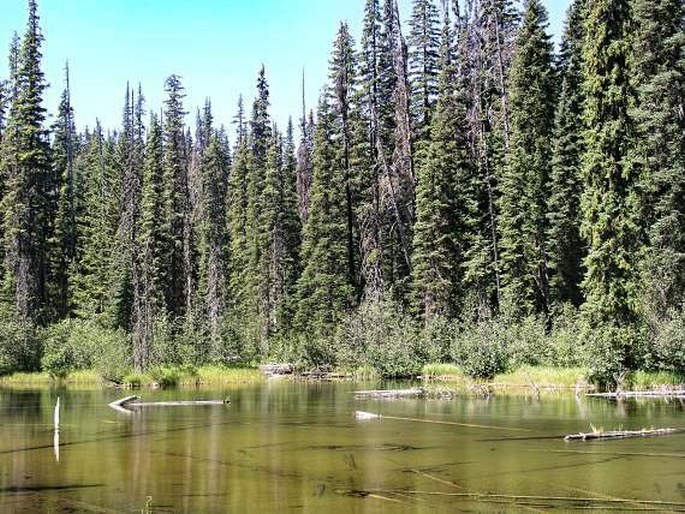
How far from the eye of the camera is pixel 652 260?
42.5 metres

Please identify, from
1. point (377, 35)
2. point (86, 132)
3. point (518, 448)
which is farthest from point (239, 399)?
point (86, 132)

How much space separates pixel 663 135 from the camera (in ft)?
149

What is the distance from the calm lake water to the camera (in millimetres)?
13680

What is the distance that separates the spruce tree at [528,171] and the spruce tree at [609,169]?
14167mm

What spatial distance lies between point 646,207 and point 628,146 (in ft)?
33.4

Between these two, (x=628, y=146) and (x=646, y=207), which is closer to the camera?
(x=628, y=146)

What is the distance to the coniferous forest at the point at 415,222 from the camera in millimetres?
36625

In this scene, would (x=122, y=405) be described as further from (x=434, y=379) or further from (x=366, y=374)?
(x=366, y=374)

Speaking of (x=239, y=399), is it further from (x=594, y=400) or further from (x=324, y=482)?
(x=324, y=482)

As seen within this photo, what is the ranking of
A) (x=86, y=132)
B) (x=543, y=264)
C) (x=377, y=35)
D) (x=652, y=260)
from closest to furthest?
(x=652, y=260) → (x=543, y=264) → (x=377, y=35) → (x=86, y=132)

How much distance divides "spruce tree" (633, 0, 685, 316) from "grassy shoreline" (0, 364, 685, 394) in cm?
707

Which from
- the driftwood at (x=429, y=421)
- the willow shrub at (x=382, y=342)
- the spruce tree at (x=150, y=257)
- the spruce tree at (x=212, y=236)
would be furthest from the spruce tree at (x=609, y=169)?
the spruce tree at (x=212, y=236)

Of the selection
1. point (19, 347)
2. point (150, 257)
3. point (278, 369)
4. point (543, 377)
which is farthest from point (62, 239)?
point (543, 377)

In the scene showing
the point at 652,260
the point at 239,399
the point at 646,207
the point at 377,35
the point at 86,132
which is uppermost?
the point at 86,132
